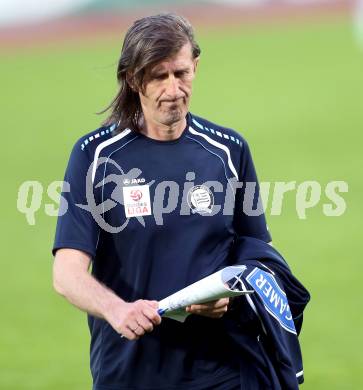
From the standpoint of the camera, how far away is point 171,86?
4715 mm

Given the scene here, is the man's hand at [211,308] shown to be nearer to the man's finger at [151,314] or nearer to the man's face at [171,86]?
the man's finger at [151,314]

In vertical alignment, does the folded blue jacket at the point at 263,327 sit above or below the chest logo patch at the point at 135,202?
below

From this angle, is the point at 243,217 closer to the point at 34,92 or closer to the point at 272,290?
the point at 272,290

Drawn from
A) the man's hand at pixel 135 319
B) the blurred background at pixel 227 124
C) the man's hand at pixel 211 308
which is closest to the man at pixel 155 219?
the man's hand at pixel 211 308

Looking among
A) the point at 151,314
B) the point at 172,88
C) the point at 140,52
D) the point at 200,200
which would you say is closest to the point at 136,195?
the point at 200,200

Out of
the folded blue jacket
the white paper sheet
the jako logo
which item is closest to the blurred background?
the jako logo

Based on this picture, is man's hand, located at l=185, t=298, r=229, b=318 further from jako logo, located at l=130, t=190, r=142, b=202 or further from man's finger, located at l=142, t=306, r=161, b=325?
jako logo, located at l=130, t=190, r=142, b=202

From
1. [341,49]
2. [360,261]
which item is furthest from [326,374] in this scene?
[341,49]

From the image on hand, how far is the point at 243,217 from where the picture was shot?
16.5ft

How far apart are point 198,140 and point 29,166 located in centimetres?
1207

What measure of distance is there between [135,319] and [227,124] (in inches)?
614

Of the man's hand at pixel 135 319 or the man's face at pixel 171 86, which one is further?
the man's face at pixel 171 86

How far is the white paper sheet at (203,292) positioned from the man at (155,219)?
228mm

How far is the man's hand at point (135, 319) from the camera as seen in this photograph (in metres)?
4.27
